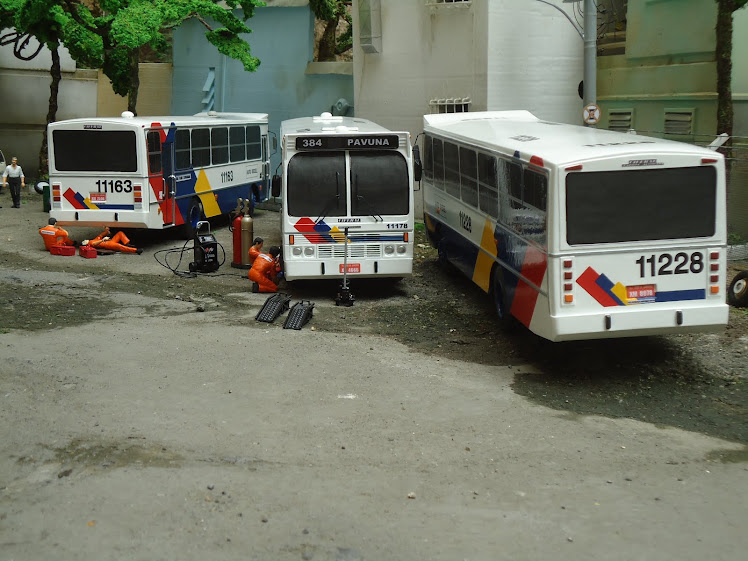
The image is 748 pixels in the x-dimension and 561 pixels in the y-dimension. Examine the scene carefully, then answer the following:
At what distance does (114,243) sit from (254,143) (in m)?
6.35

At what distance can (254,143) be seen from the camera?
80.0ft

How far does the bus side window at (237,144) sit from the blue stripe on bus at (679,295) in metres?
14.3

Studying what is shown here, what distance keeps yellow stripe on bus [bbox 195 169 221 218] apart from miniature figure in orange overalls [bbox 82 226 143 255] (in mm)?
2276

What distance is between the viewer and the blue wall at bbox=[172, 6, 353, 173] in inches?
1127

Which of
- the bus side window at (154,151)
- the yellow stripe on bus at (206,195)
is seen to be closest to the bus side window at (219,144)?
the yellow stripe on bus at (206,195)

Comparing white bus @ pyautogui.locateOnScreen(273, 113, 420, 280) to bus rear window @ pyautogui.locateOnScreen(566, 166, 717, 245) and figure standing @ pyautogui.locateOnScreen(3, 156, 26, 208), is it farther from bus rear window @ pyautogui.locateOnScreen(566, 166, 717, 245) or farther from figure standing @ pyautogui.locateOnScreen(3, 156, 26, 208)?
figure standing @ pyautogui.locateOnScreen(3, 156, 26, 208)

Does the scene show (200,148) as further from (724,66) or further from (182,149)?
(724,66)

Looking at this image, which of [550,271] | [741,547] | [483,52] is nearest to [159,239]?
[483,52]

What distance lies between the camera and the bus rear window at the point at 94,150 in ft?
60.6

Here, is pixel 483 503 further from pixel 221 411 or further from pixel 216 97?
pixel 216 97

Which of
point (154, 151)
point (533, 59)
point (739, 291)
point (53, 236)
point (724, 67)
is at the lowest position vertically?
point (739, 291)

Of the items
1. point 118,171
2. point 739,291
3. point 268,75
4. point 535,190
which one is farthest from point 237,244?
point 268,75

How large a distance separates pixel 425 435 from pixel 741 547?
123 inches

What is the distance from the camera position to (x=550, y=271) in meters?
10.2
